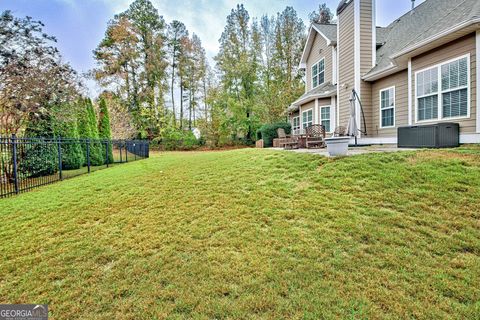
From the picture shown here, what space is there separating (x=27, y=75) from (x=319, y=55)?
1376 centimetres

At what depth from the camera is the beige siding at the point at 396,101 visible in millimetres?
8219

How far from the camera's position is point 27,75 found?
360 inches

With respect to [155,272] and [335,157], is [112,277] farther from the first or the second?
[335,157]

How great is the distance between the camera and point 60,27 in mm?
12984

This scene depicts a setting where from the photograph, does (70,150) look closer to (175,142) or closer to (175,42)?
(175,142)

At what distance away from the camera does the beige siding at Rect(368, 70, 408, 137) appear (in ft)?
27.0

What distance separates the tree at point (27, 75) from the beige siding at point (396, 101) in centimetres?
1291

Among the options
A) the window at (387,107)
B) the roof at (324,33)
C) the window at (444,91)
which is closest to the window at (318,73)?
the roof at (324,33)

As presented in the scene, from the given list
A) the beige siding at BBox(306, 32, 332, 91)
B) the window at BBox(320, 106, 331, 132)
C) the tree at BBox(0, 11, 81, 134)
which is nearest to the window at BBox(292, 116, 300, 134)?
the beige siding at BBox(306, 32, 332, 91)

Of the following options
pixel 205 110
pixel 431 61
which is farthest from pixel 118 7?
pixel 431 61

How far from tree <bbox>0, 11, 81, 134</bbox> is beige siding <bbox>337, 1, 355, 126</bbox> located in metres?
12.1

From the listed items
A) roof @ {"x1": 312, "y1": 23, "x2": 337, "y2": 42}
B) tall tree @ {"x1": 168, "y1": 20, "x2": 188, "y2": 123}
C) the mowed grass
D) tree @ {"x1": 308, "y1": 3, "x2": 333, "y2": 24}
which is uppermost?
tree @ {"x1": 308, "y1": 3, "x2": 333, "y2": 24}

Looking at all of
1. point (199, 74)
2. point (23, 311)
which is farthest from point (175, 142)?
point (23, 311)

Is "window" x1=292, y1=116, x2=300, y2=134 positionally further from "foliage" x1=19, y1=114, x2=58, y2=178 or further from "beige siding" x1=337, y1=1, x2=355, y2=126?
"foliage" x1=19, y1=114, x2=58, y2=178
